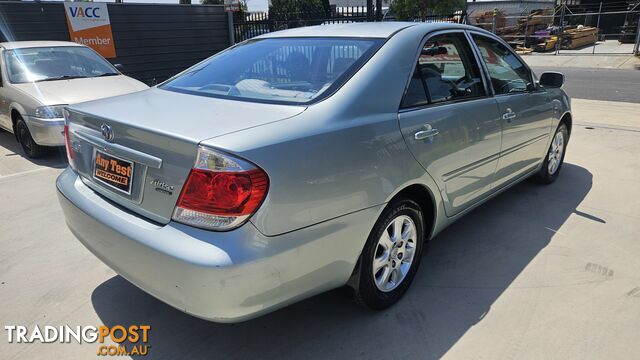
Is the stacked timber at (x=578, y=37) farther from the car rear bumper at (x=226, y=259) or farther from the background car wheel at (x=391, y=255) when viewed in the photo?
the car rear bumper at (x=226, y=259)

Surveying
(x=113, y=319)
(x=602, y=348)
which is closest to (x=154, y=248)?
(x=113, y=319)

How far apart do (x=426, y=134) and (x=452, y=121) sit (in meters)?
0.35

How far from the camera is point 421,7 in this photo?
3269 centimetres

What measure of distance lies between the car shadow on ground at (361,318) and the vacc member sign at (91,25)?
1006cm

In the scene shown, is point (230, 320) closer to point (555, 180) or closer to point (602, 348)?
point (602, 348)

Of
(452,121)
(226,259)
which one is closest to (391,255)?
(452,121)

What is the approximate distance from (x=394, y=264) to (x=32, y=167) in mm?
5163

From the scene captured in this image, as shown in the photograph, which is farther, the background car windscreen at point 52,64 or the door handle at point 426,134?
the background car windscreen at point 52,64

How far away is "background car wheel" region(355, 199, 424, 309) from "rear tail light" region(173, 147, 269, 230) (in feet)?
2.74

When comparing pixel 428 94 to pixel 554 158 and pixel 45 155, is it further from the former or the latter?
pixel 45 155

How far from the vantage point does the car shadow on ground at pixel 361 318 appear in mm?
2527

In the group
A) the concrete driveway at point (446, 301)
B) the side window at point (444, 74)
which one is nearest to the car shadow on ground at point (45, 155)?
the concrete driveway at point (446, 301)

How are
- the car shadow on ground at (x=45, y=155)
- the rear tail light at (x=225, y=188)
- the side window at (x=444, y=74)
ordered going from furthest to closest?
the car shadow on ground at (x=45, y=155)
the side window at (x=444, y=74)
the rear tail light at (x=225, y=188)

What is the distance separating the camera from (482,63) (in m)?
3.56
